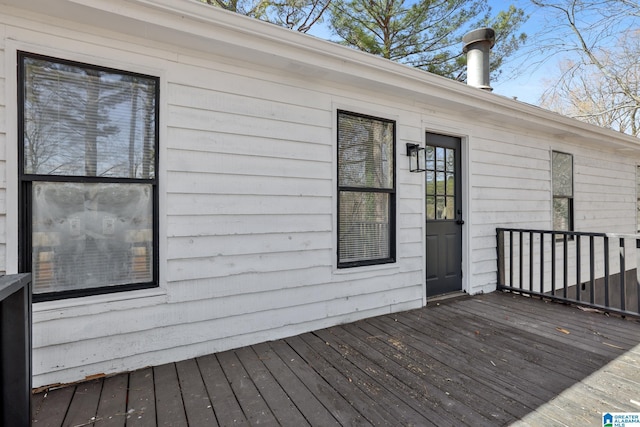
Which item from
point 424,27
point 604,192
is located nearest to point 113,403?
point 424,27

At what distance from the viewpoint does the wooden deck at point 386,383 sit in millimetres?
1710

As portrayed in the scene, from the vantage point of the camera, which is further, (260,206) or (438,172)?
(438,172)

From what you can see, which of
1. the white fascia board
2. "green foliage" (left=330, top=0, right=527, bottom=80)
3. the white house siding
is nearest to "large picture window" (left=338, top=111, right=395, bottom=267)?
the white house siding

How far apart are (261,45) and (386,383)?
242 cm

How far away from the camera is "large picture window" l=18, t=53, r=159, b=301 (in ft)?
6.45

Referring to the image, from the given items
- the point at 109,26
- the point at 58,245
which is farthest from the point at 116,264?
the point at 109,26

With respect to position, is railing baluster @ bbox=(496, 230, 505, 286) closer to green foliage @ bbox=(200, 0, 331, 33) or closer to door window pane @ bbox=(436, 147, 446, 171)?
door window pane @ bbox=(436, 147, 446, 171)

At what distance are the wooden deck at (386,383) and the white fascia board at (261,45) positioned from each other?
2210 mm

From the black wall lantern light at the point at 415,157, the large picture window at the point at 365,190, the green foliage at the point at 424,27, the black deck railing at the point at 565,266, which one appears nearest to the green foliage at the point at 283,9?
the green foliage at the point at 424,27

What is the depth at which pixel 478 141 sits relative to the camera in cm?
405

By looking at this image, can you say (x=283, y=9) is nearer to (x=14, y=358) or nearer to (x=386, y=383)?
(x=386, y=383)

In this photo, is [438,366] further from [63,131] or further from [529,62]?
[529,62]

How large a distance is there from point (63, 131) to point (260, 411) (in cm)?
200

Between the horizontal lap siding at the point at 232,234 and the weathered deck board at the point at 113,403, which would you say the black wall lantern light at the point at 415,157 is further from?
the weathered deck board at the point at 113,403
